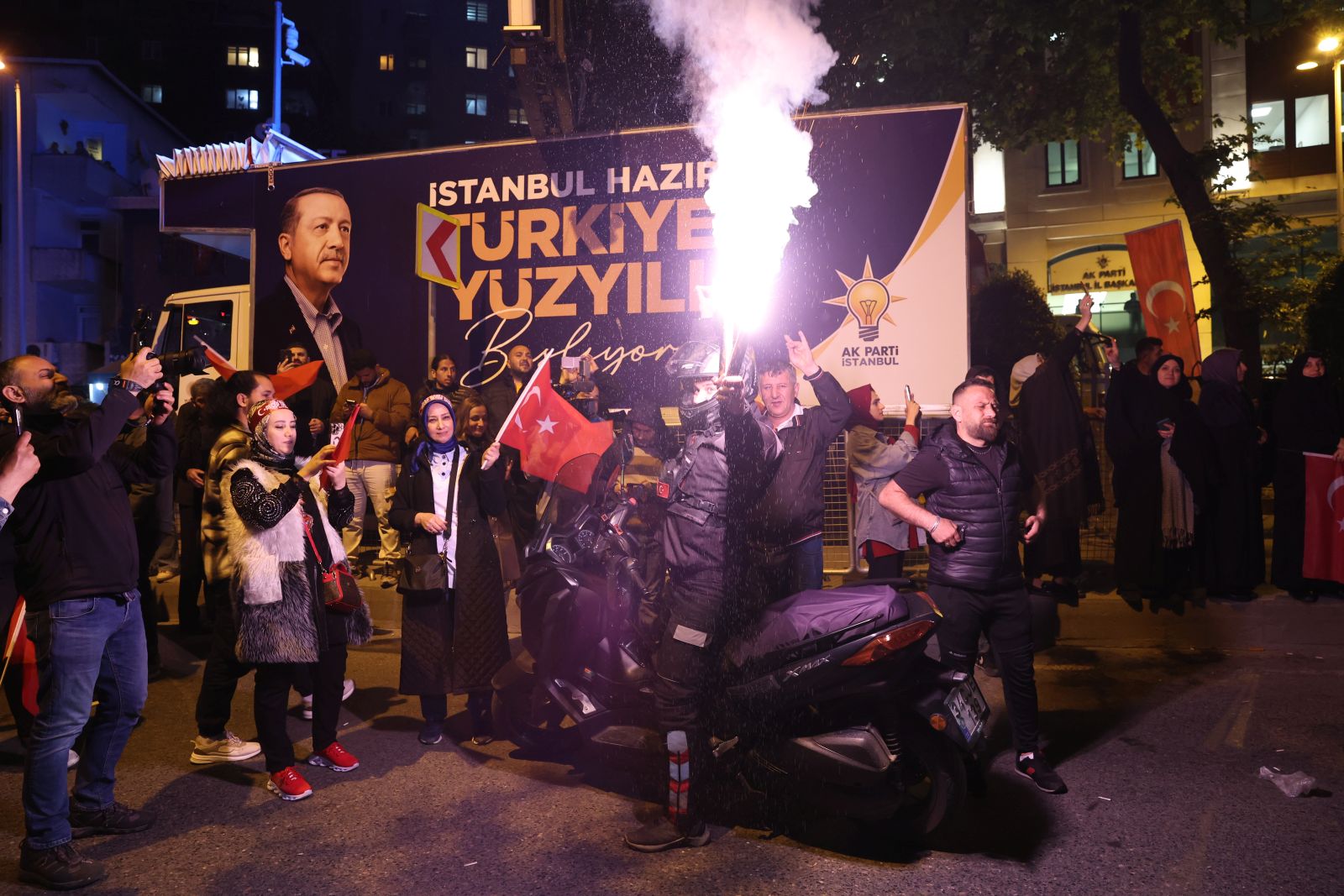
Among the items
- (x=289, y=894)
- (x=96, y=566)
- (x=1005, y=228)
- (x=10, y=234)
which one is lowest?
(x=289, y=894)

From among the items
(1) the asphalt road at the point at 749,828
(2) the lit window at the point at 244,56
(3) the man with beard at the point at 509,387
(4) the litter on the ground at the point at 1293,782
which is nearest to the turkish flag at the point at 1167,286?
(1) the asphalt road at the point at 749,828

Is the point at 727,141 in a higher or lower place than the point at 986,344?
higher

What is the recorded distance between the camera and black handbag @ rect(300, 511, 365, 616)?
5207mm

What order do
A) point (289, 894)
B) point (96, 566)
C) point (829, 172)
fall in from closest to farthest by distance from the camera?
point (289, 894) → point (96, 566) → point (829, 172)

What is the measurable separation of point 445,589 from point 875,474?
3476 millimetres

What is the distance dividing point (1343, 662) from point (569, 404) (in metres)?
5.82

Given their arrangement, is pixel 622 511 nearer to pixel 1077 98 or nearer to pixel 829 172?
pixel 829 172

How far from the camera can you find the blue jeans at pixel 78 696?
4043 millimetres

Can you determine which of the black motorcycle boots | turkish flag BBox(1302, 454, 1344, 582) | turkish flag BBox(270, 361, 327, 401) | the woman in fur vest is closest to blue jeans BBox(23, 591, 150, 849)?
the woman in fur vest

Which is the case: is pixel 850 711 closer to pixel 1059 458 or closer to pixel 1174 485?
pixel 1059 458

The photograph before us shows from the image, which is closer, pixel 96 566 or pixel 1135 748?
pixel 96 566

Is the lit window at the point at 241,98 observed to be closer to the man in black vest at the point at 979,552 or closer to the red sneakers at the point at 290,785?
the red sneakers at the point at 290,785

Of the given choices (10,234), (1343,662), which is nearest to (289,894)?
(1343,662)

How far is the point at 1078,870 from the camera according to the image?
393 cm
